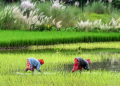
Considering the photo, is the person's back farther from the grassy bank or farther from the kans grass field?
the grassy bank

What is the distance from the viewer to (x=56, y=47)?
1384 cm

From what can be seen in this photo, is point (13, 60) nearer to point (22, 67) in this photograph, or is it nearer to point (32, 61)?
point (22, 67)

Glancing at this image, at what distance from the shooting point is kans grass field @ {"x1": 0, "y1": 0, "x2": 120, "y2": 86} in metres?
6.85

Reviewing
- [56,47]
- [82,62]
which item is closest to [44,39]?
[56,47]

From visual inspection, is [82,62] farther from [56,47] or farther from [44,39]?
[44,39]

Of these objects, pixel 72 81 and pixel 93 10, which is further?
pixel 93 10

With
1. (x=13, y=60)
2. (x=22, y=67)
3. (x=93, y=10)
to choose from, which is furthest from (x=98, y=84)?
(x=93, y=10)

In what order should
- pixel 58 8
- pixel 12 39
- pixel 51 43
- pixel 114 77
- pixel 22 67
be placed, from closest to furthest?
pixel 114 77 → pixel 22 67 → pixel 12 39 → pixel 51 43 → pixel 58 8

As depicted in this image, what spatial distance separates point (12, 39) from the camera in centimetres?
1438

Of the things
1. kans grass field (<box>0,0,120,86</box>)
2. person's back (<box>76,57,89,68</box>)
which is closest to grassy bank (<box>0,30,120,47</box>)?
kans grass field (<box>0,0,120,86</box>)

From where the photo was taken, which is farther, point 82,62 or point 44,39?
point 44,39

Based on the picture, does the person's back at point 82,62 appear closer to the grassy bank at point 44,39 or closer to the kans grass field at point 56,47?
the kans grass field at point 56,47

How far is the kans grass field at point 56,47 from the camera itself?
685 cm

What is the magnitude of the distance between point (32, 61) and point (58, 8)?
15842mm
